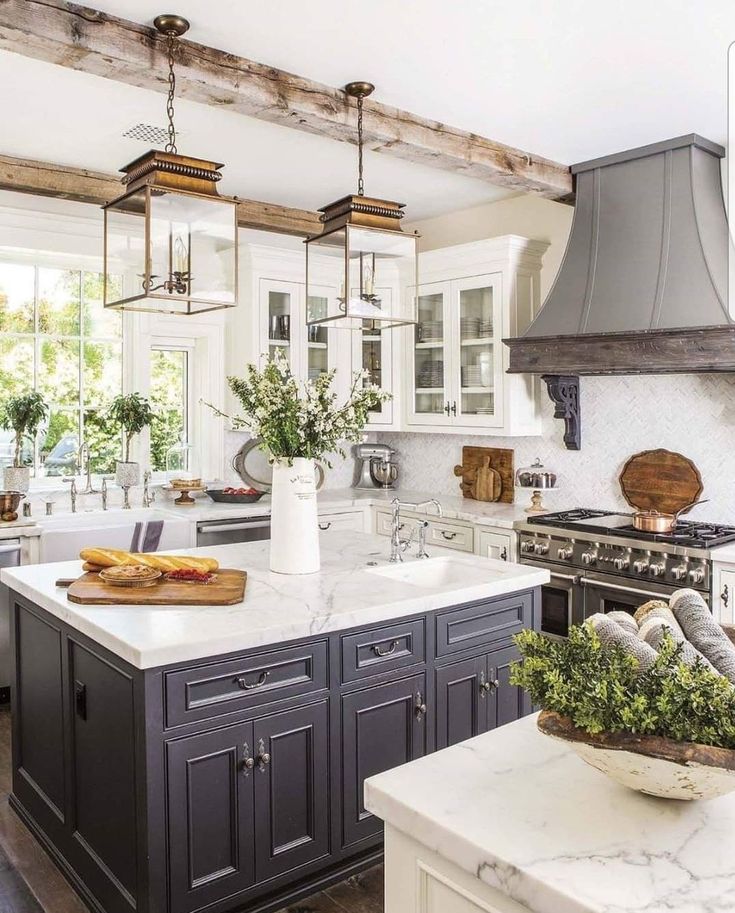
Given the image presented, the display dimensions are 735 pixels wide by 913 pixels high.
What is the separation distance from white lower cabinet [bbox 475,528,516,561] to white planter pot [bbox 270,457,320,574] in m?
1.80

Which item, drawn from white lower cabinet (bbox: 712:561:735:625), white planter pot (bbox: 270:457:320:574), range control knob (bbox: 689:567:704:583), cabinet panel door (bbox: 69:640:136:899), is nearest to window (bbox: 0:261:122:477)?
white planter pot (bbox: 270:457:320:574)

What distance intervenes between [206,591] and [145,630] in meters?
0.37

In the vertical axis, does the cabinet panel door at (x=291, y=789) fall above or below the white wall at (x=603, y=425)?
below

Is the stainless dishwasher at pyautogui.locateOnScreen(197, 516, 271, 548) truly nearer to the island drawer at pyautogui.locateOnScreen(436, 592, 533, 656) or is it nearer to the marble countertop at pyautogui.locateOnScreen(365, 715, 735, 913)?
the island drawer at pyautogui.locateOnScreen(436, 592, 533, 656)

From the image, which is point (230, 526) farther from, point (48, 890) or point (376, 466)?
point (48, 890)

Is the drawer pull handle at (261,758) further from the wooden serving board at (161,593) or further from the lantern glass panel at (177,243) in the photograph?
the lantern glass panel at (177,243)

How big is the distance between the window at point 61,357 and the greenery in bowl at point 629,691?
169 inches

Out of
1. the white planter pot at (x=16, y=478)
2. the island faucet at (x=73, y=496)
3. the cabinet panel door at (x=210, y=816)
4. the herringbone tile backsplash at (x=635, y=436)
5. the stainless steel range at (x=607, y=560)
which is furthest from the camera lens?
the island faucet at (x=73, y=496)

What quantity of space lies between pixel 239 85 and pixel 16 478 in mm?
2581

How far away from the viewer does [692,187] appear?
3.94 metres

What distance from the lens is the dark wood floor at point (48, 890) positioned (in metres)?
2.46

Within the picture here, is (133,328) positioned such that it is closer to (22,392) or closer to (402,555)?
(22,392)

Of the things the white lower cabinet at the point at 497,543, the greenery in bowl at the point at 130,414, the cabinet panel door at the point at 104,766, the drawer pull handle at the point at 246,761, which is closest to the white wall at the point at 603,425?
the white lower cabinet at the point at 497,543

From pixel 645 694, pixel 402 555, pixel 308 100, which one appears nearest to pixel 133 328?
pixel 308 100
